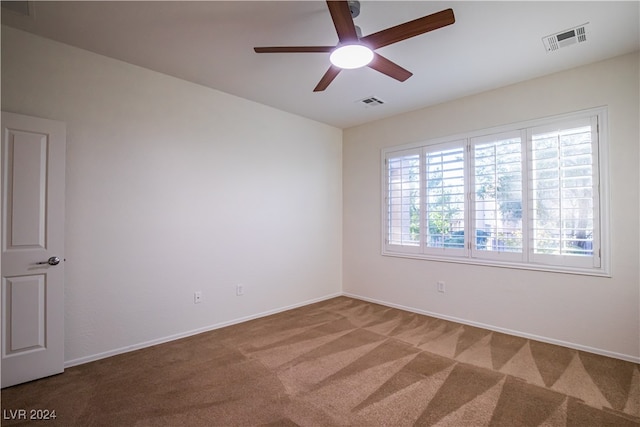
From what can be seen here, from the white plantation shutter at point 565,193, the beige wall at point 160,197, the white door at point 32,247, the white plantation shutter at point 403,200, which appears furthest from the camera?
the white plantation shutter at point 403,200

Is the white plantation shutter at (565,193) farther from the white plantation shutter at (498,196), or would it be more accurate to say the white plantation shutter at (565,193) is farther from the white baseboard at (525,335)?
the white baseboard at (525,335)

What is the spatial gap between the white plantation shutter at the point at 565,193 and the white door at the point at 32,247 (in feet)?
15.3

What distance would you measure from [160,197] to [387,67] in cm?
260

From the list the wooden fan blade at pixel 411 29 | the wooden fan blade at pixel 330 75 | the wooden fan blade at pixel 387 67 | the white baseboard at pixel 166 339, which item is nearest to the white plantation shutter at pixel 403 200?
the white baseboard at pixel 166 339

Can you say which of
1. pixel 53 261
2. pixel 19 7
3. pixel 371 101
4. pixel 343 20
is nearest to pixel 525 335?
pixel 371 101

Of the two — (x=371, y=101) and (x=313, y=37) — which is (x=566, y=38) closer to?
(x=371, y=101)

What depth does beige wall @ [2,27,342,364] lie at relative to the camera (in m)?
2.78

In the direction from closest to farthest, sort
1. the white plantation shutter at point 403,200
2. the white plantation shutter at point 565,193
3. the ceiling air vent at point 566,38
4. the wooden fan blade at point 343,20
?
the wooden fan blade at point 343,20 < the ceiling air vent at point 566,38 < the white plantation shutter at point 565,193 < the white plantation shutter at point 403,200

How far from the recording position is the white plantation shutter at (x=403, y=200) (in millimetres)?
4395

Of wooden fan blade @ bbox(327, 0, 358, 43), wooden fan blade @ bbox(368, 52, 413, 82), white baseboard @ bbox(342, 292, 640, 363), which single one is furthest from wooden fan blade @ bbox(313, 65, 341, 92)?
white baseboard @ bbox(342, 292, 640, 363)

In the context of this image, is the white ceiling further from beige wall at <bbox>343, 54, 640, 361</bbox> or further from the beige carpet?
the beige carpet

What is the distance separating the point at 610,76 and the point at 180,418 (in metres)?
4.73

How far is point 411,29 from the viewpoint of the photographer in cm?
196

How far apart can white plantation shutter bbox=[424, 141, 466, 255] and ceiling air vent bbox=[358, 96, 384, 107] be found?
0.94m
